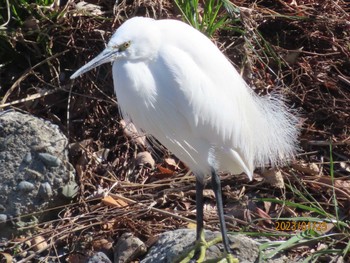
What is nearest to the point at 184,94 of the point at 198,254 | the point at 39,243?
the point at 198,254

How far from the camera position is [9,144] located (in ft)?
10.6

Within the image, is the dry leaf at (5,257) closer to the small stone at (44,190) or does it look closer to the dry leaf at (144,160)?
the small stone at (44,190)

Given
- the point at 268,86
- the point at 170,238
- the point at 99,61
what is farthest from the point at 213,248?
the point at 268,86

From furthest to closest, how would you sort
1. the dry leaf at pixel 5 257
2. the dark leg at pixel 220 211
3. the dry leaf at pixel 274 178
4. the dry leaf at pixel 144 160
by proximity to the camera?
the dry leaf at pixel 144 160, the dry leaf at pixel 274 178, the dry leaf at pixel 5 257, the dark leg at pixel 220 211

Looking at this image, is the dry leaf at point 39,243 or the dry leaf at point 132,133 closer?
the dry leaf at point 39,243

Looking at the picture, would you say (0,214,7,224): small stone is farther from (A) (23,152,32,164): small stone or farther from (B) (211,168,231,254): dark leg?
(B) (211,168,231,254): dark leg

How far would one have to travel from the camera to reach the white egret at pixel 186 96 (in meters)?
2.53

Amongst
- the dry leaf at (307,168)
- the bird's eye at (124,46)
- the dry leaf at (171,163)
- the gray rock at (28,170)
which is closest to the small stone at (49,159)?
the gray rock at (28,170)

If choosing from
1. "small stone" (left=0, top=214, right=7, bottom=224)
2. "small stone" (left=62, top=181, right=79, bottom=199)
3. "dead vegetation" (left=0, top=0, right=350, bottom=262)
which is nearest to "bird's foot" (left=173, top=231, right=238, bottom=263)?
"dead vegetation" (left=0, top=0, right=350, bottom=262)

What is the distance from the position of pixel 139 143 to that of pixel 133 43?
1.12 meters

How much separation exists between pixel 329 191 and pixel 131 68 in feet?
3.93

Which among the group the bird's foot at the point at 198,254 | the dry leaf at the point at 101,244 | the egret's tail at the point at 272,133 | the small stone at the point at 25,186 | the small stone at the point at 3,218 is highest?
the egret's tail at the point at 272,133

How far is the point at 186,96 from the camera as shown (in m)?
2.59

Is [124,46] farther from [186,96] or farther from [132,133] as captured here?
[132,133]
